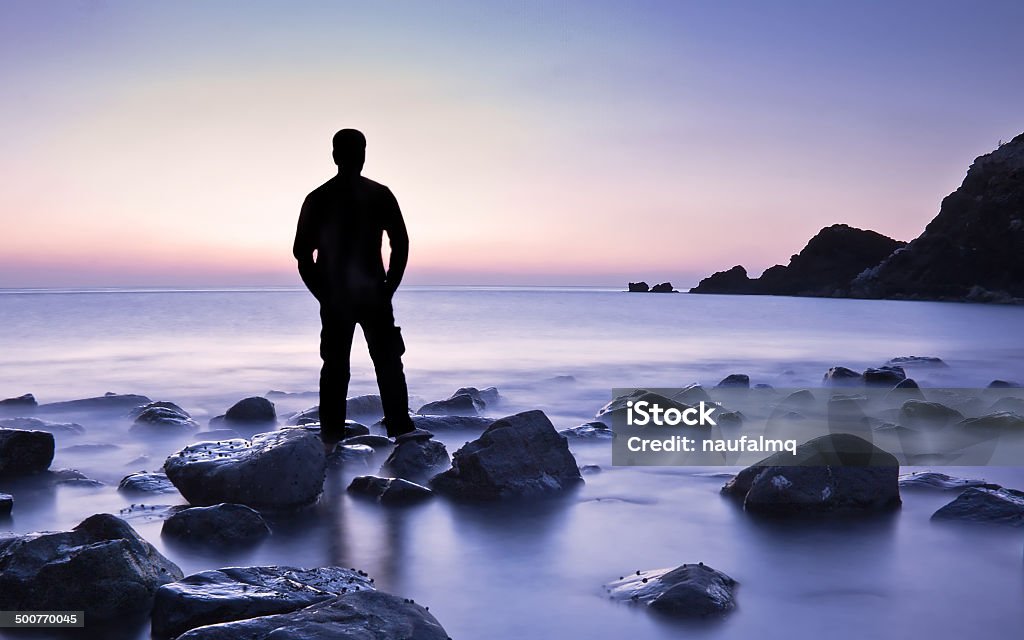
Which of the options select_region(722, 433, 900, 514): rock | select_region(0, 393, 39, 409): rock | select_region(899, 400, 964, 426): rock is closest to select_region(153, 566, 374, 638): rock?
select_region(722, 433, 900, 514): rock

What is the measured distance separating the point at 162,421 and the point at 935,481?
7779 millimetres

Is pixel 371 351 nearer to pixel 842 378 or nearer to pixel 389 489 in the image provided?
pixel 389 489

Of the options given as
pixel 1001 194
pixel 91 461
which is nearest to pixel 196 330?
pixel 91 461

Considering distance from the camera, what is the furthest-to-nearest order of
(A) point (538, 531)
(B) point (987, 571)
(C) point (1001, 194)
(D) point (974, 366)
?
(C) point (1001, 194) → (D) point (974, 366) → (A) point (538, 531) → (B) point (987, 571)

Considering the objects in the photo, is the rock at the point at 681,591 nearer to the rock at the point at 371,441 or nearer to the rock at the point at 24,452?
the rock at the point at 371,441

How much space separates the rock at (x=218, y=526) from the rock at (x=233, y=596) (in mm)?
1232

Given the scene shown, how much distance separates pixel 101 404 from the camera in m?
10.9

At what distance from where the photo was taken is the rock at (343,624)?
2.75 metres

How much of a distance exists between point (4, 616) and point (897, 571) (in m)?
4.23

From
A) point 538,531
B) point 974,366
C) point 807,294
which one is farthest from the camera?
point 807,294

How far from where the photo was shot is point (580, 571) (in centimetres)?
428

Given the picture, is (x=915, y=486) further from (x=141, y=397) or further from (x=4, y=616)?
(x=141, y=397)

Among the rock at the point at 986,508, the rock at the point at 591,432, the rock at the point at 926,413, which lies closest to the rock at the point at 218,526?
the rock at the point at 591,432

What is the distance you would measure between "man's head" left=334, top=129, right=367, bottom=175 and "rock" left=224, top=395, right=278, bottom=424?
13.2ft
